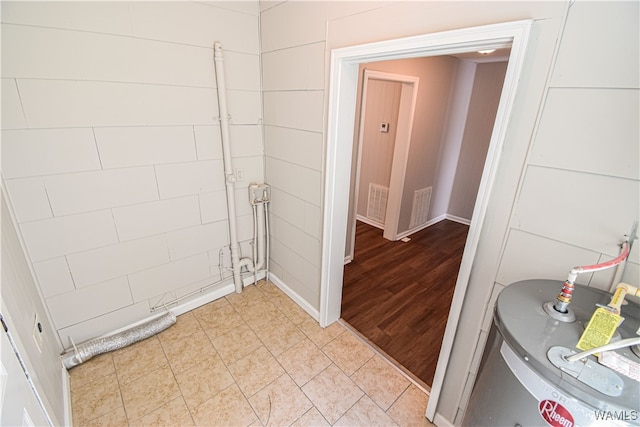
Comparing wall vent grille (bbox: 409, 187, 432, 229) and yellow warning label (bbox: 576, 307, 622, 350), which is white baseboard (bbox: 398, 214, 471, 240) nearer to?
wall vent grille (bbox: 409, 187, 432, 229)

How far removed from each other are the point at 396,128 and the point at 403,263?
→ 174 cm

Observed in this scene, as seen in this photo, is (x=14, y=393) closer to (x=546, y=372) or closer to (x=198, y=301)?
(x=546, y=372)

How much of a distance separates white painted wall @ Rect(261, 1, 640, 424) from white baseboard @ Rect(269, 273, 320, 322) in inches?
48.2

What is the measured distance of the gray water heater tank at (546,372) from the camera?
2.27 ft

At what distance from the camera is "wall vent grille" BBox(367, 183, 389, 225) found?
4.21 meters

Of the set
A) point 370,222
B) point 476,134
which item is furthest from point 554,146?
point 476,134

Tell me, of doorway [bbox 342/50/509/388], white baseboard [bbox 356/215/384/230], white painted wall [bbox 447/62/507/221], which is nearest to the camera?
doorway [bbox 342/50/509/388]

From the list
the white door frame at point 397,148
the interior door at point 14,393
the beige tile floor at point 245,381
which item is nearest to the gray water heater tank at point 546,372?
the beige tile floor at point 245,381

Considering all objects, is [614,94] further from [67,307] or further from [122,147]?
[67,307]

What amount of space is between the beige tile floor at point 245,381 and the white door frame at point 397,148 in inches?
55.4

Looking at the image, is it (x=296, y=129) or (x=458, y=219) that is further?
(x=458, y=219)

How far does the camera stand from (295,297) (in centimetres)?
270

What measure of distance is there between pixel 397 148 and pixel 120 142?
9.62 ft

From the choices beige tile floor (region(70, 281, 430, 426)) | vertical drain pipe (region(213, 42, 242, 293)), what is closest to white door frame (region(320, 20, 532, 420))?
beige tile floor (region(70, 281, 430, 426))
